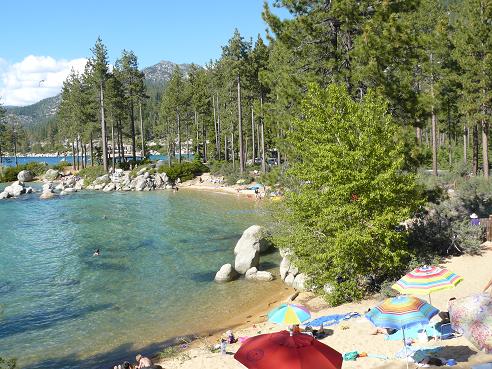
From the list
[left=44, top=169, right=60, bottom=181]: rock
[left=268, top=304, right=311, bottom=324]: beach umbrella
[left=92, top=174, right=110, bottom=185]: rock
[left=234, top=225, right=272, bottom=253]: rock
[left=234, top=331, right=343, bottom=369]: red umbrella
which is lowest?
[left=234, top=225, right=272, bottom=253]: rock

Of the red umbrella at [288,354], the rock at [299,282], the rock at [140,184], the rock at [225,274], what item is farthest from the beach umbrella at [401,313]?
the rock at [140,184]

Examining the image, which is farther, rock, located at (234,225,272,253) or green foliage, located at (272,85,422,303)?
rock, located at (234,225,272,253)

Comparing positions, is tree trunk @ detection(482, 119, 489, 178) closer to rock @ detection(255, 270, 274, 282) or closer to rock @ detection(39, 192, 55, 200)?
rock @ detection(255, 270, 274, 282)

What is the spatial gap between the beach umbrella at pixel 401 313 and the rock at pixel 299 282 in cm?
985

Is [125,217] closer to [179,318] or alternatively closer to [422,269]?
[179,318]

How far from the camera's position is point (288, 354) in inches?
294

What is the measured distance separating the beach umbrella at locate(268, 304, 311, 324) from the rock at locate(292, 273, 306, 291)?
861 cm

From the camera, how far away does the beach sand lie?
38.6 ft

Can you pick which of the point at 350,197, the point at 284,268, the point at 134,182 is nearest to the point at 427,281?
the point at 350,197

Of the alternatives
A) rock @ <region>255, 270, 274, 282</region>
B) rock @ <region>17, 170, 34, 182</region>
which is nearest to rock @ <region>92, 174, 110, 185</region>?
rock @ <region>17, 170, 34, 182</region>

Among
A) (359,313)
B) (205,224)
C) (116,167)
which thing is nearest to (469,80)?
(205,224)

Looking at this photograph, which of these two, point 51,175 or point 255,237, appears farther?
point 51,175

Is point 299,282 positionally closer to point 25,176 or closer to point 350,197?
Result: point 350,197

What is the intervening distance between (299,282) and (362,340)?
7224 mm
